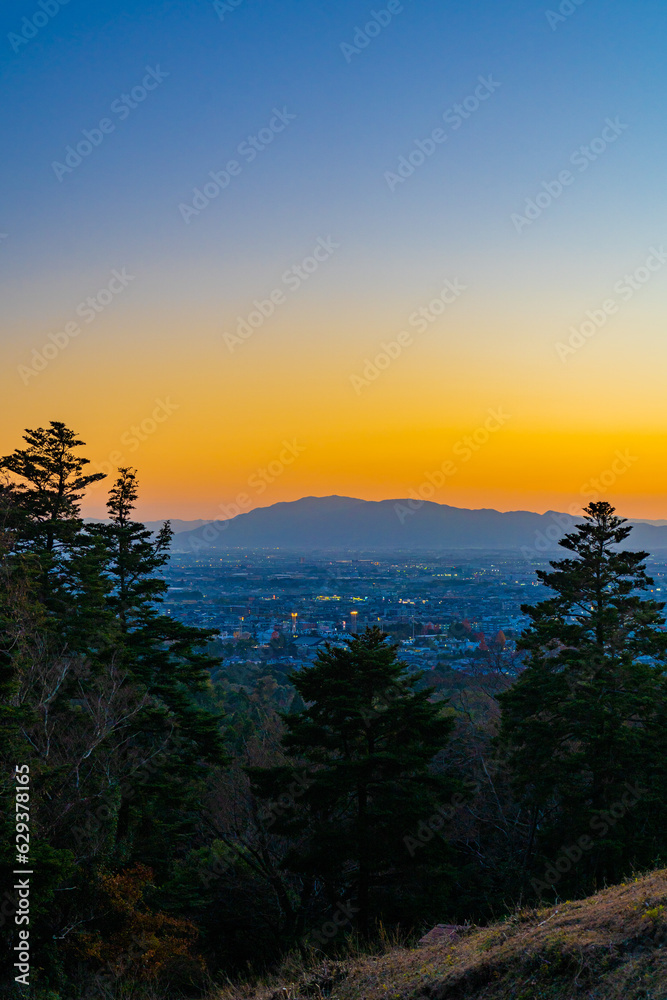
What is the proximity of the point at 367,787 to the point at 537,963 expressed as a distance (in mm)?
9173

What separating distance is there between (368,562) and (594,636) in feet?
578

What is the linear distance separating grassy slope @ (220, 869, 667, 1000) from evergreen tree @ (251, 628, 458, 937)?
6.50 m

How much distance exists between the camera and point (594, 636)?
18109 mm

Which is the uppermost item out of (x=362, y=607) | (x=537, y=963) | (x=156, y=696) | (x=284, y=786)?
(x=537, y=963)

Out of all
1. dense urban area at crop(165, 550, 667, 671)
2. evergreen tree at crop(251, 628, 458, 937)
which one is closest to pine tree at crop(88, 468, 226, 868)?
evergreen tree at crop(251, 628, 458, 937)

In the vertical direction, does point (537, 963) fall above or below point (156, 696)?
above

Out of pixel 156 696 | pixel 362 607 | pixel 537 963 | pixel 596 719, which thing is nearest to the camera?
pixel 537 963

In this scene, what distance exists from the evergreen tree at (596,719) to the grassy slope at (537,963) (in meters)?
8.14

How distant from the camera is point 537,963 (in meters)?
6.20

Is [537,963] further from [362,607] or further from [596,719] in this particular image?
[362,607]

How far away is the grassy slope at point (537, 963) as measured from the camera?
5680 millimetres

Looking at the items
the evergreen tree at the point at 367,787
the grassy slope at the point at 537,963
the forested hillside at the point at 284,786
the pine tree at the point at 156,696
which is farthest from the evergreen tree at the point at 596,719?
the pine tree at the point at 156,696

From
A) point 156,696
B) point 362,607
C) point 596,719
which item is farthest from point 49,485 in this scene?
A: point 362,607

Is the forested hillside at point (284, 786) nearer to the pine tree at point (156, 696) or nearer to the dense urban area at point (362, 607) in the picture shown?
the pine tree at point (156, 696)
